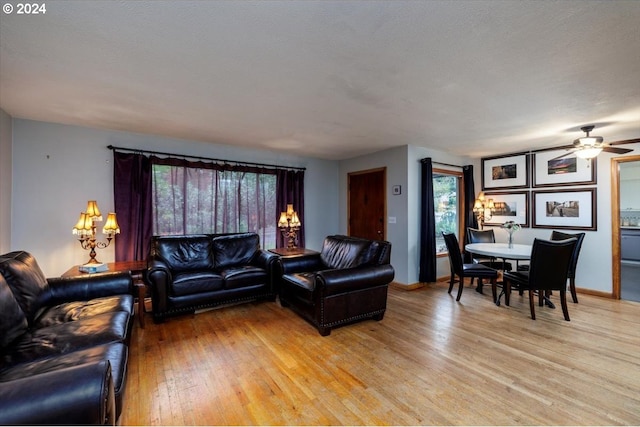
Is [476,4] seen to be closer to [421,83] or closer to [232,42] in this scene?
[421,83]

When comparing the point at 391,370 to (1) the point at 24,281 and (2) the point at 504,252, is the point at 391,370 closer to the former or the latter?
(2) the point at 504,252

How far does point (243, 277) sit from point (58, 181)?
105 inches

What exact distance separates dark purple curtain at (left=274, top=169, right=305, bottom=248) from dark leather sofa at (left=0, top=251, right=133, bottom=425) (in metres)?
2.83

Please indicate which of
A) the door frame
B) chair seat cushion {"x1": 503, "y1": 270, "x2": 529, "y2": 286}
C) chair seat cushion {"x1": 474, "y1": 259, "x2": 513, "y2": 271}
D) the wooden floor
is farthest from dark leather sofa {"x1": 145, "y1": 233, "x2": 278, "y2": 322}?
the door frame

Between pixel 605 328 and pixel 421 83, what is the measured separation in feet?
11.2

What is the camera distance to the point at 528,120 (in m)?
3.39

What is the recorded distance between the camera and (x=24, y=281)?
7.09 ft

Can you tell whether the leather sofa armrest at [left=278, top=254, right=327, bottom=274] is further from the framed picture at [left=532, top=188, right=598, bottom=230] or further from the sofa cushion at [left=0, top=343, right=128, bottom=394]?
the framed picture at [left=532, top=188, right=598, bottom=230]

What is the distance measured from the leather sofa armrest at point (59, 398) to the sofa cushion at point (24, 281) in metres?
1.47

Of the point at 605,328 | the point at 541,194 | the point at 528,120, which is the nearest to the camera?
the point at 605,328

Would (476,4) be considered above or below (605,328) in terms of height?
above

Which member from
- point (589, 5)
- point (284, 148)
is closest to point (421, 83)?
point (589, 5)

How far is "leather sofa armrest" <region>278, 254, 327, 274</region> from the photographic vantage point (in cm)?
387

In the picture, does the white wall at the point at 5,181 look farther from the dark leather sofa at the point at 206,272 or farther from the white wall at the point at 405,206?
the white wall at the point at 405,206
